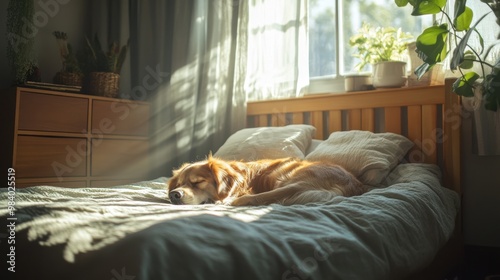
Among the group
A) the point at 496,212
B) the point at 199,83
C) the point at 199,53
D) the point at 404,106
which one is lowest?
the point at 496,212

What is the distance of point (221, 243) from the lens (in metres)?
0.73

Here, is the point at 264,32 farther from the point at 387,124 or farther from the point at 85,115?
the point at 85,115

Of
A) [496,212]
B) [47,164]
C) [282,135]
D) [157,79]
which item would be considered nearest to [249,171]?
[282,135]

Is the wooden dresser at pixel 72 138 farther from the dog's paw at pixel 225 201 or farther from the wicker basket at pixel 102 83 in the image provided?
the dog's paw at pixel 225 201

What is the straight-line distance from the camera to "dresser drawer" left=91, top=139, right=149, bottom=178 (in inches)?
110

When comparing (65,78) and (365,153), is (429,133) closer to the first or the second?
(365,153)

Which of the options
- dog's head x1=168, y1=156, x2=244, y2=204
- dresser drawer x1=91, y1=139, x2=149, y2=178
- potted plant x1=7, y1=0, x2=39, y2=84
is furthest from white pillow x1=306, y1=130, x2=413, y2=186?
potted plant x1=7, y1=0, x2=39, y2=84

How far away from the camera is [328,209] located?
3.63 feet

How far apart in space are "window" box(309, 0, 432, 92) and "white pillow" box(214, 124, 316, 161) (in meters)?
0.59

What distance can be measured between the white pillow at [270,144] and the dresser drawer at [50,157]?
1.04m

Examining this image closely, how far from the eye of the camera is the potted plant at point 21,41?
8.21ft

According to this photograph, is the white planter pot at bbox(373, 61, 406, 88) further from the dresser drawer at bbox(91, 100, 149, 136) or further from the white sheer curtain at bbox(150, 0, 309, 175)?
the dresser drawer at bbox(91, 100, 149, 136)

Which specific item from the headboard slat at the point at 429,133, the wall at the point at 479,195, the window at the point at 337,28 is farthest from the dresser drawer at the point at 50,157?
the wall at the point at 479,195

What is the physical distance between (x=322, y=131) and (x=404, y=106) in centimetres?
54
